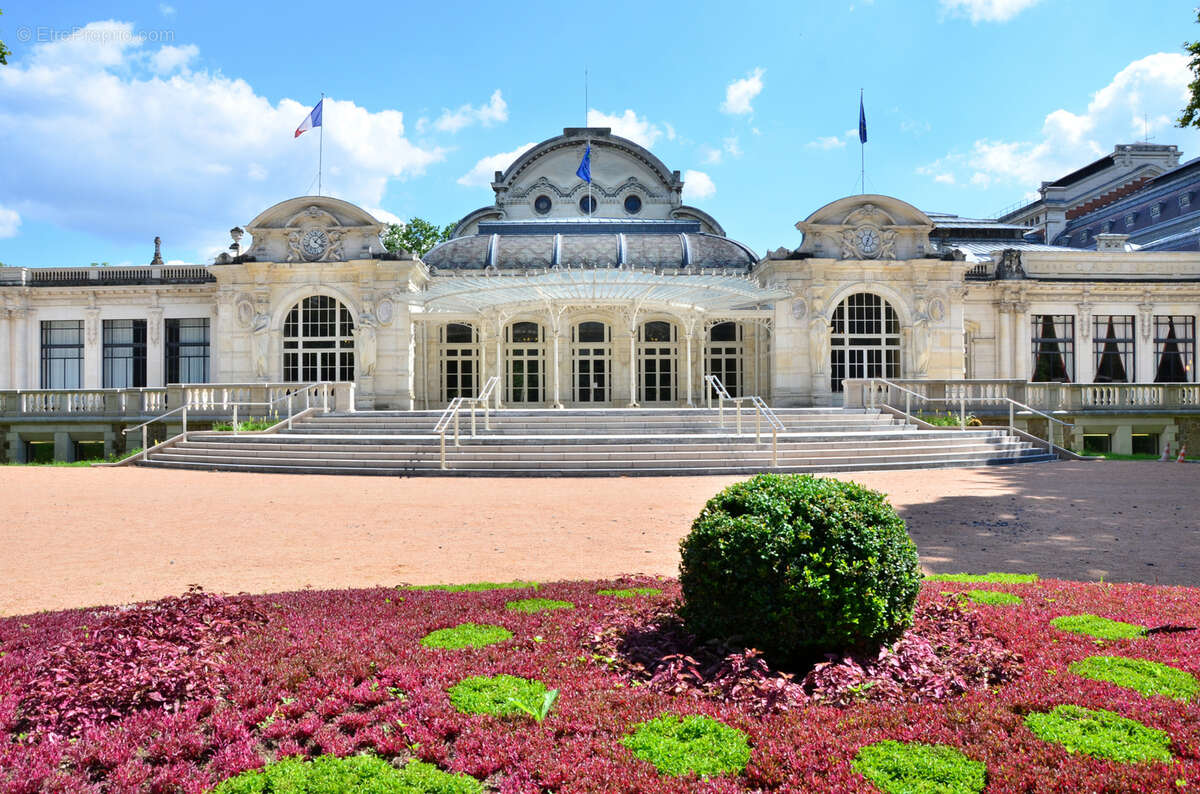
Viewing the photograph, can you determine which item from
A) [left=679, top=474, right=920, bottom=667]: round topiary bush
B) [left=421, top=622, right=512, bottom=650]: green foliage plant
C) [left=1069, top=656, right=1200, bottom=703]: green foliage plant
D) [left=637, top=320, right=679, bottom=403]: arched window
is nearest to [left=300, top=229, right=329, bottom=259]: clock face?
[left=637, top=320, right=679, bottom=403]: arched window

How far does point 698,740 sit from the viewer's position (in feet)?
11.7

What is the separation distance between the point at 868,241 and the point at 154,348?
92.7ft

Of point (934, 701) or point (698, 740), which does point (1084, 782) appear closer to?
point (934, 701)

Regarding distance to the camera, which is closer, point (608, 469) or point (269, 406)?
point (608, 469)

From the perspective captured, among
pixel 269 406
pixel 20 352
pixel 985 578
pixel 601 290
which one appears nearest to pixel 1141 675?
pixel 985 578

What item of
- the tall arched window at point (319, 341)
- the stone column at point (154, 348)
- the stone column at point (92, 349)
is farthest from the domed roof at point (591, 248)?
the stone column at point (92, 349)

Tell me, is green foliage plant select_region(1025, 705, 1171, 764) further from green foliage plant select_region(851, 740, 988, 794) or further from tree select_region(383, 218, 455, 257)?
tree select_region(383, 218, 455, 257)

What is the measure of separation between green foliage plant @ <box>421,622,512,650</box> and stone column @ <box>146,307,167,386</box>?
101ft

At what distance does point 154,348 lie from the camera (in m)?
30.8

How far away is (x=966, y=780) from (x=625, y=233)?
102 feet

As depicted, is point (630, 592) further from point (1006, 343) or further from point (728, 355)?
point (1006, 343)

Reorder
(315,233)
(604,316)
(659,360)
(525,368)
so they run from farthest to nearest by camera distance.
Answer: (659,360) < (525,368) < (604,316) < (315,233)

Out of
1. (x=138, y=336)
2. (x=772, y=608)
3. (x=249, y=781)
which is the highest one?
(x=138, y=336)

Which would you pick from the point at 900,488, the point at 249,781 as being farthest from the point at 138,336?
the point at 249,781
